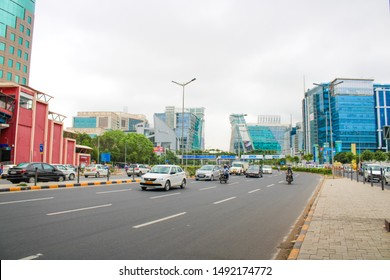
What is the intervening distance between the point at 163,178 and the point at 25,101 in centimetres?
2874

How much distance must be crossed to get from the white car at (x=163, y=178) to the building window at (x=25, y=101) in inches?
1051

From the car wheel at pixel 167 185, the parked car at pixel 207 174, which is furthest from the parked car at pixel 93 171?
the car wheel at pixel 167 185

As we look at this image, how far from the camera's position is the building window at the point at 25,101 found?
119ft

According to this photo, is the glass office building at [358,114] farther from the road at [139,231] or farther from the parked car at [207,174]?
the road at [139,231]

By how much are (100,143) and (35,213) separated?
8718cm

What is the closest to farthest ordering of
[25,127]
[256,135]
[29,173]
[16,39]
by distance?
1. [29,173]
2. [25,127]
3. [16,39]
4. [256,135]

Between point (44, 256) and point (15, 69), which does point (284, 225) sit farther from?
point (15, 69)

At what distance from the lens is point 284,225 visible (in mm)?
8180

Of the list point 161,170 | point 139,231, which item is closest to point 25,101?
point 161,170

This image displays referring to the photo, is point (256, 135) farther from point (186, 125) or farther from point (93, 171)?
point (93, 171)

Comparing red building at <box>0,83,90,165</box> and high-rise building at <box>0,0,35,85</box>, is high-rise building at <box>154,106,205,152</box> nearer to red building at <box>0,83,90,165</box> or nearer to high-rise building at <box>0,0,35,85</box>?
high-rise building at <box>0,0,35,85</box>

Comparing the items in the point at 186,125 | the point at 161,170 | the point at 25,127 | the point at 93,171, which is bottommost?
the point at 93,171

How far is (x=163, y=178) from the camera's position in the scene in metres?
16.9
